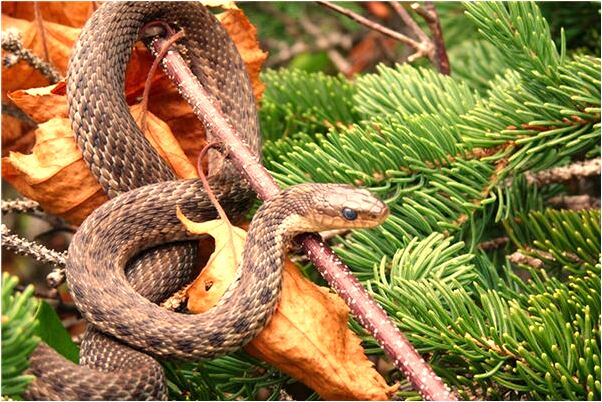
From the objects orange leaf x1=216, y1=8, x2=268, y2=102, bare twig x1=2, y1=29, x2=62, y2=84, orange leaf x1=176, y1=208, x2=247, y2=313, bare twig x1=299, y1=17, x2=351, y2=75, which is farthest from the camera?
bare twig x1=299, y1=17, x2=351, y2=75

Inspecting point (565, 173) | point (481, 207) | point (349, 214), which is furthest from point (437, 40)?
point (349, 214)

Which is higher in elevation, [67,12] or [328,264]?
[67,12]

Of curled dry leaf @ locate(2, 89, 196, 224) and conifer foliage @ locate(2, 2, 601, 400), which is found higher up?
curled dry leaf @ locate(2, 89, 196, 224)

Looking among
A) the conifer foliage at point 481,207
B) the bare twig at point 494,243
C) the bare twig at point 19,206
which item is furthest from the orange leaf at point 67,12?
the bare twig at point 494,243

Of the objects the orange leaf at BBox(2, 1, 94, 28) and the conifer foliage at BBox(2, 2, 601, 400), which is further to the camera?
the orange leaf at BBox(2, 1, 94, 28)

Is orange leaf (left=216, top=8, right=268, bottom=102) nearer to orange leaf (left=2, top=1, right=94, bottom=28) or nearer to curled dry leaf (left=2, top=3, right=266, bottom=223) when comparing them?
curled dry leaf (left=2, top=3, right=266, bottom=223)

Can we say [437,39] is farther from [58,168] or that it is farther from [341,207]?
[58,168]

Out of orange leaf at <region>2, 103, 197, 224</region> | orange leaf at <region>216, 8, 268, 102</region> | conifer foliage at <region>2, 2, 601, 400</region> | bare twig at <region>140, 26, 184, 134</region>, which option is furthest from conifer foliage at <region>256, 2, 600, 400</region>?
orange leaf at <region>2, 103, 197, 224</region>
